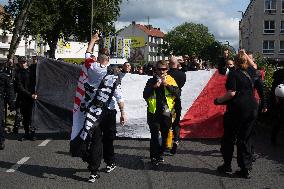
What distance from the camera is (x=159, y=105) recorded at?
8.88 m

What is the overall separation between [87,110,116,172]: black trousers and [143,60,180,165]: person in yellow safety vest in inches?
35.0

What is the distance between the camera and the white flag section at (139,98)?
11.9 m

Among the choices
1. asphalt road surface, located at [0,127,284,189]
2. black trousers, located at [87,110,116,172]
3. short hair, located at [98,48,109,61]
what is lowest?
asphalt road surface, located at [0,127,284,189]

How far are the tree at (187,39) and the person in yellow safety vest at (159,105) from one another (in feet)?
427

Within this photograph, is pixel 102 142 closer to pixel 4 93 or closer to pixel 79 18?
A: pixel 4 93

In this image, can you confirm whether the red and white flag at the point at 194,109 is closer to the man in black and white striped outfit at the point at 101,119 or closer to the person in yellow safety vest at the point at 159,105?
the person in yellow safety vest at the point at 159,105

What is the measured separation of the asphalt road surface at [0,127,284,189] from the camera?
24.3ft

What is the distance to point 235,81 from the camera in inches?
314

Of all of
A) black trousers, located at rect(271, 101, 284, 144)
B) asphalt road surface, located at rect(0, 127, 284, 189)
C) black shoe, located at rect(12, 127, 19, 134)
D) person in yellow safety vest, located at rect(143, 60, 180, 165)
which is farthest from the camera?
black shoe, located at rect(12, 127, 19, 134)

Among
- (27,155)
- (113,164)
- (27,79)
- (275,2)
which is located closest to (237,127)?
(113,164)

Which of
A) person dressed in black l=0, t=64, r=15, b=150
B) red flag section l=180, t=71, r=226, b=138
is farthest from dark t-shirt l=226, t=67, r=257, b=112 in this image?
person dressed in black l=0, t=64, r=15, b=150

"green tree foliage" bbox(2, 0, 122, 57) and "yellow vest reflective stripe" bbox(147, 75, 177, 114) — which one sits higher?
"green tree foliage" bbox(2, 0, 122, 57)

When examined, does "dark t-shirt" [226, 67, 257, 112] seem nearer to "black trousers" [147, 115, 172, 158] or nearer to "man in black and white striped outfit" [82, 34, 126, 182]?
"black trousers" [147, 115, 172, 158]

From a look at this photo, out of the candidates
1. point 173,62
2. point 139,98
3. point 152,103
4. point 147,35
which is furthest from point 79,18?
point 147,35
